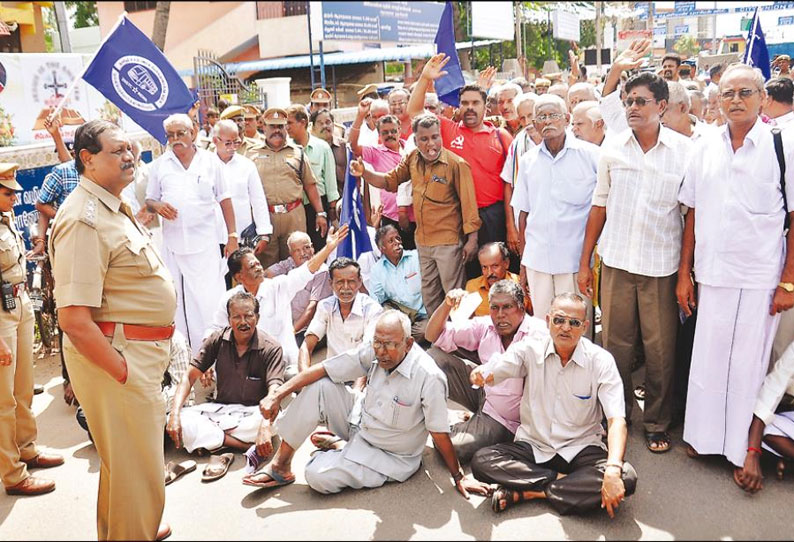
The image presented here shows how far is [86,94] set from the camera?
10094mm

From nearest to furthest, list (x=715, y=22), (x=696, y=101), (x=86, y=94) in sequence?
(x=696, y=101)
(x=86, y=94)
(x=715, y=22)

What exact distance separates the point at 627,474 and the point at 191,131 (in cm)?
396

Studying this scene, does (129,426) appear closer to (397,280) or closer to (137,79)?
(397,280)

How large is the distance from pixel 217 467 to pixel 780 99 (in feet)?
14.4

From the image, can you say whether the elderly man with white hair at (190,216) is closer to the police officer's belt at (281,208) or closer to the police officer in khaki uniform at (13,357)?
the police officer's belt at (281,208)

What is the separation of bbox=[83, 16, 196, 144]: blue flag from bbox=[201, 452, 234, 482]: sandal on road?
2816mm

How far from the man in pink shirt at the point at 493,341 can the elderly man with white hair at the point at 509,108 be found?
269 centimetres

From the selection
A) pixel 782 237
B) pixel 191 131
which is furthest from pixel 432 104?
pixel 782 237

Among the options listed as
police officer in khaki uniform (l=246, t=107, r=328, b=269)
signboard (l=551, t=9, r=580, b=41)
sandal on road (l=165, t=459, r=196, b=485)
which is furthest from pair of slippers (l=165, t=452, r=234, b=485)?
signboard (l=551, t=9, r=580, b=41)

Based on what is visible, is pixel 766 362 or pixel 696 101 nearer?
pixel 766 362

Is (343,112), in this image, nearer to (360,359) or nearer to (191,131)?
(191,131)

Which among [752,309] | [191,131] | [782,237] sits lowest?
[752,309]

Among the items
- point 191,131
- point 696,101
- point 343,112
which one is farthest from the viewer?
point 343,112

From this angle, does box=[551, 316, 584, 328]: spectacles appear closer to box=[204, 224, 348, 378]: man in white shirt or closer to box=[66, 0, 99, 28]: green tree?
box=[204, 224, 348, 378]: man in white shirt
